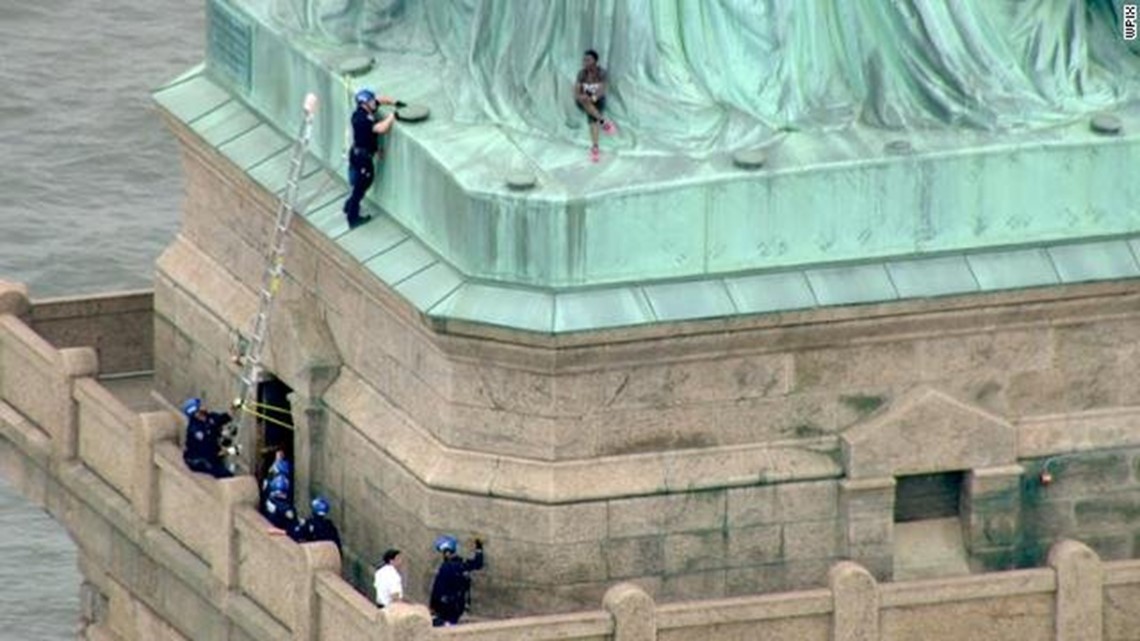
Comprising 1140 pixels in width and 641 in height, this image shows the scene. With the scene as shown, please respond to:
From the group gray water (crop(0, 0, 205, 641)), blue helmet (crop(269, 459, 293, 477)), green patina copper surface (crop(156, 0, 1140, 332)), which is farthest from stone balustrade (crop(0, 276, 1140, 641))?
gray water (crop(0, 0, 205, 641))

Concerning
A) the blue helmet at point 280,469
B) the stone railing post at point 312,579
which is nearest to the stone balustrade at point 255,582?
the stone railing post at point 312,579

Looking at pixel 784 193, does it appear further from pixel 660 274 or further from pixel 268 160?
pixel 268 160

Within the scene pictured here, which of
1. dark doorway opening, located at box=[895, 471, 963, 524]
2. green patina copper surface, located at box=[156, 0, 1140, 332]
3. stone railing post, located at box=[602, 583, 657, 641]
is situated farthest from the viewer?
dark doorway opening, located at box=[895, 471, 963, 524]

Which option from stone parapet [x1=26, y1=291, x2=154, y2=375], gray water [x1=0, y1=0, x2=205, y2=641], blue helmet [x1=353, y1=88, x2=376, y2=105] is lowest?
gray water [x1=0, y1=0, x2=205, y2=641]

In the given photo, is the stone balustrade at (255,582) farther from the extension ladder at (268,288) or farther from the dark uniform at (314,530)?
the extension ladder at (268,288)

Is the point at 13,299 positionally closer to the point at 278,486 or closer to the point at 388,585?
the point at 278,486

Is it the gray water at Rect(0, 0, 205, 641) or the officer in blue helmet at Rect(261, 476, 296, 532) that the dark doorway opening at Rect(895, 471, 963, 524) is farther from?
the gray water at Rect(0, 0, 205, 641)
